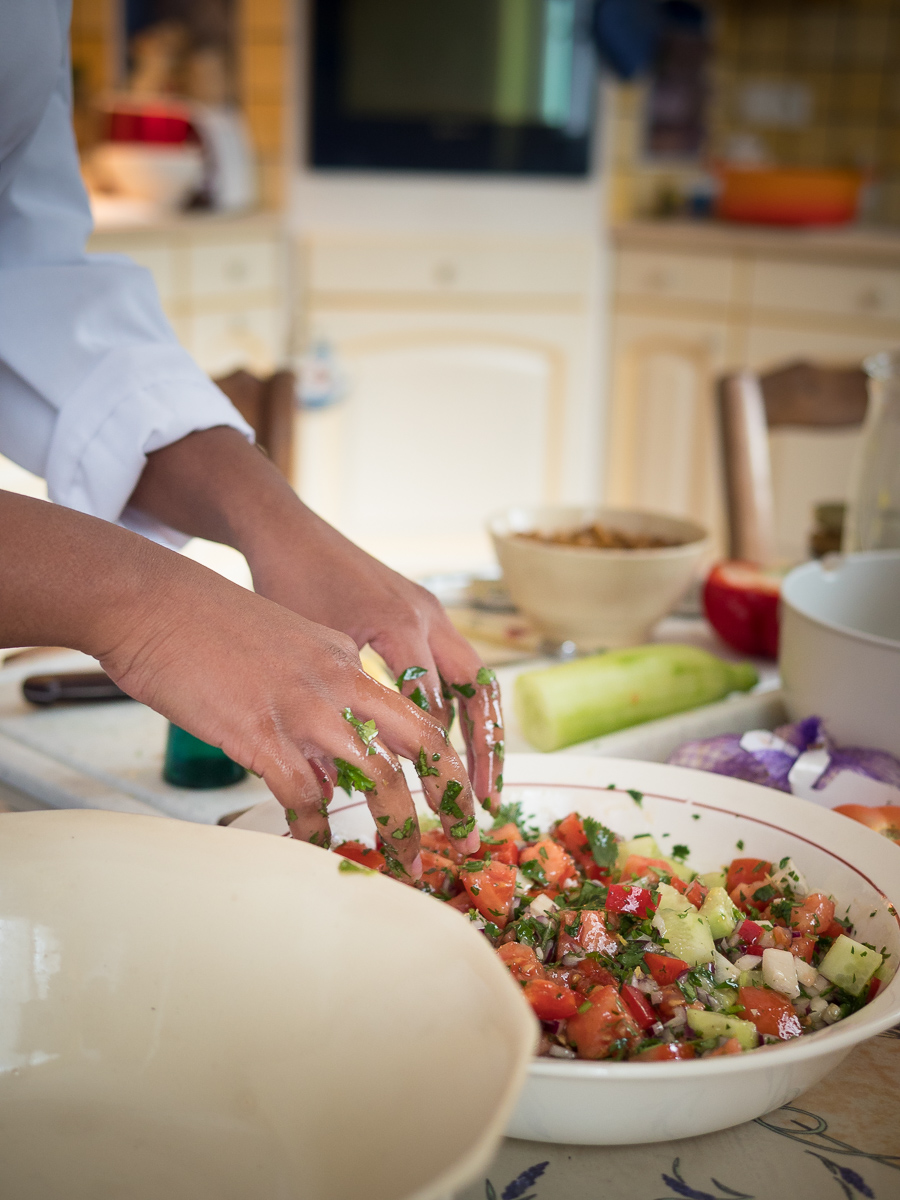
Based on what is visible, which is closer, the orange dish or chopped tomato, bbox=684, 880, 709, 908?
chopped tomato, bbox=684, 880, 709, 908

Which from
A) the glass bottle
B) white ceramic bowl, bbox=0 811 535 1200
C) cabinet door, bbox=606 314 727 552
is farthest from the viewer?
cabinet door, bbox=606 314 727 552

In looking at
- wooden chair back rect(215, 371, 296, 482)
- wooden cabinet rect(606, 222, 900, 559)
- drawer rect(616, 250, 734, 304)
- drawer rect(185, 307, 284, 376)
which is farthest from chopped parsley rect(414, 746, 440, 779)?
drawer rect(616, 250, 734, 304)

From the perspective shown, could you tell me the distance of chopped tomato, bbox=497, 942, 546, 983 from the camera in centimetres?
54

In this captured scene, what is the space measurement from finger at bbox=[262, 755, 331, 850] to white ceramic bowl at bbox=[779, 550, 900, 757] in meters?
0.40

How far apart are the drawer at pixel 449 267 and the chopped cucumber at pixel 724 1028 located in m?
2.72

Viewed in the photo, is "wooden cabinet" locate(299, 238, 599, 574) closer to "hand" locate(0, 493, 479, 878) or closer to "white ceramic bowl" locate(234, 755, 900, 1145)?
"white ceramic bowl" locate(234, 755, 900, 1145)

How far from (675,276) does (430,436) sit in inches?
30.2

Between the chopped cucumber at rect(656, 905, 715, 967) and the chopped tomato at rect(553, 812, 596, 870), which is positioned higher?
the chopped cucumber at rect(656, 905, 715, 967)

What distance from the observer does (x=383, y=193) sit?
9.99 ft

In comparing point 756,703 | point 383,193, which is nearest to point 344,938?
point 756,703

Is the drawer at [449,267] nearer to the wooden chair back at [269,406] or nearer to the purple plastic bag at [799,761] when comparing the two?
the wooden chair back at [269,406]

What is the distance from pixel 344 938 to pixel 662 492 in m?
2.94

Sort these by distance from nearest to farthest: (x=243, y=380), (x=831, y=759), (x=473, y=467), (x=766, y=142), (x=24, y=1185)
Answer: (x=24, y=1185) → (x=831, y=759) → (x=243, y=380) → (x=473, y=467) → (x=766, y=142)

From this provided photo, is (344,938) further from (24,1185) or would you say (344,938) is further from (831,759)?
(831,759)
